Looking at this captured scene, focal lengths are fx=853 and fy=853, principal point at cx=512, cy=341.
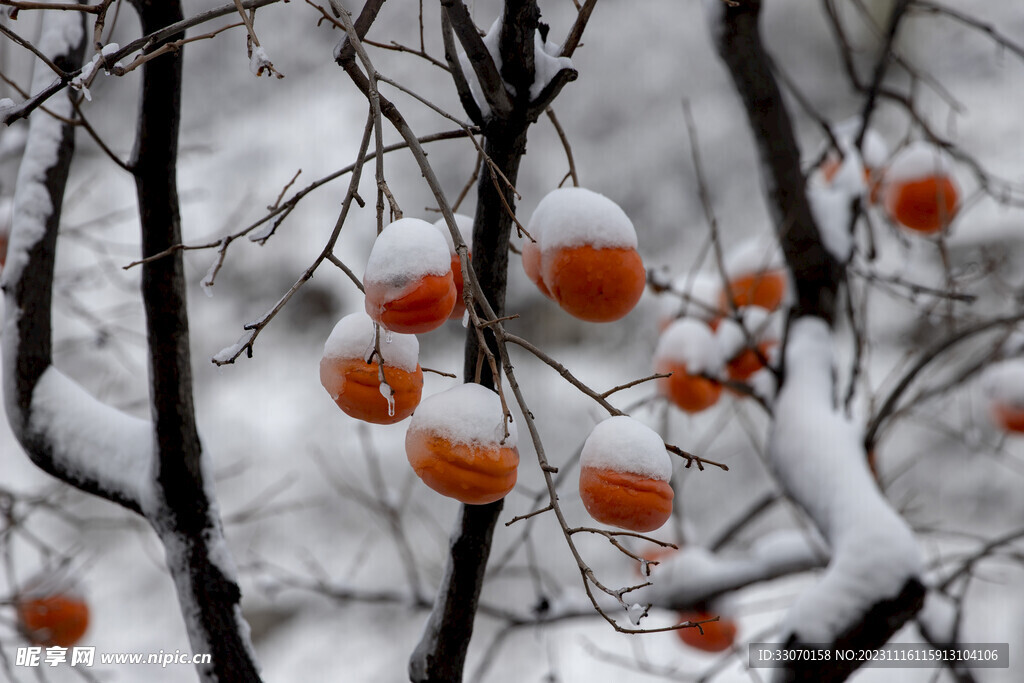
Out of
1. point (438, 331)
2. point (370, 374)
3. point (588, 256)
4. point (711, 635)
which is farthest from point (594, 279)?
point (438, 331)

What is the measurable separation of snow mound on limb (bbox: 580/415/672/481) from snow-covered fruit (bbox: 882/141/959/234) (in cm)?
142

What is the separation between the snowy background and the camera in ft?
14.3

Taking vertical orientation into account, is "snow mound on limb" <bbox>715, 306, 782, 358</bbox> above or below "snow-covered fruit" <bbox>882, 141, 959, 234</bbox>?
below

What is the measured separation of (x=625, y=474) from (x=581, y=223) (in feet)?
0.85

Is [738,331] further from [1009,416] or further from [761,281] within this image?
[1009,416]

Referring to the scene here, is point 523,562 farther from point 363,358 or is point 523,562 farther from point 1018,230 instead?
point 363,358

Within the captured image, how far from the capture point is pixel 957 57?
5.69 meters

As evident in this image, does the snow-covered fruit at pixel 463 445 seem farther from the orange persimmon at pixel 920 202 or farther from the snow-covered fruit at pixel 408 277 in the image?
the orange persimmon at pixel 920 202

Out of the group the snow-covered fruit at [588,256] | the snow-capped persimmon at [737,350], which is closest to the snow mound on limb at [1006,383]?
the snow-capped persimmon at [737,350]

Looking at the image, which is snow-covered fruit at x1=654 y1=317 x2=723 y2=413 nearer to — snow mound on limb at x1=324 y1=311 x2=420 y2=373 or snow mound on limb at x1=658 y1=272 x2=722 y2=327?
snow mound on limb at x1=658 y1=272 x2=722 y2=327

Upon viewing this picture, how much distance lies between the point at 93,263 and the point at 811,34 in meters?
5.27

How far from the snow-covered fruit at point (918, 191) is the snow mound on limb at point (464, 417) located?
150 cm

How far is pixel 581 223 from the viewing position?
862 mm

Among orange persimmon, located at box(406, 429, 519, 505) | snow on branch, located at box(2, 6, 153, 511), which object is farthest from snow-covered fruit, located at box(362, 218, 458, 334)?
snow on branch, located at box(2, 6, 153, 511)
